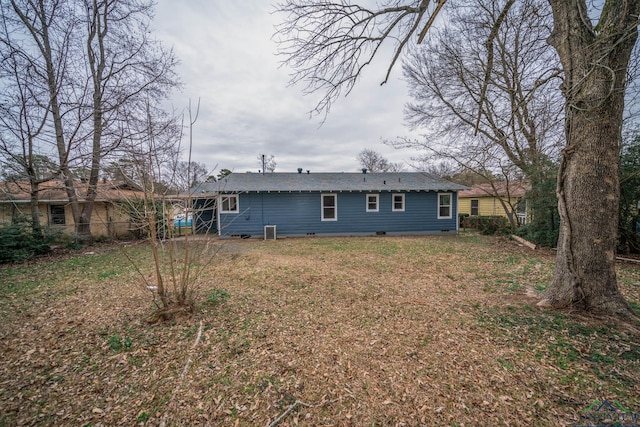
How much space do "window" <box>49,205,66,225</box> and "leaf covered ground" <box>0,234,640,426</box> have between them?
10.3m

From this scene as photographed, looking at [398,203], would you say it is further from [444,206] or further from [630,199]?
[630,199]

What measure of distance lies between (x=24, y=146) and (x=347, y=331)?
1069 cm

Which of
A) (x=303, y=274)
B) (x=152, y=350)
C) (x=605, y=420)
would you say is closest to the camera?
(x=605, y=420)

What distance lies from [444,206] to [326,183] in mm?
6631

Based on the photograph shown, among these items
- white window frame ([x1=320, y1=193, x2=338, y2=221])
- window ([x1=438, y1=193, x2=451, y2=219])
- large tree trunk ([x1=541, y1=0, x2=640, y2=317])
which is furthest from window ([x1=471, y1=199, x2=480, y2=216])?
large tree trunk ([x1=541, y1=0, x2=640, y2=317])

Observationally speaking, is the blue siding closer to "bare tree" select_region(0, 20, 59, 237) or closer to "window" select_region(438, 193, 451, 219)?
"window" select_region(438, 193, 451, 219)

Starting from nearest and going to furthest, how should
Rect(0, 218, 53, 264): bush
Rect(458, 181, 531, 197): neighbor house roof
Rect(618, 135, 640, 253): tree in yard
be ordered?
Rect(618, 135, 640, 253): tree in yard < Rect(0, 218, 53, 264): bush < Rect(458, 181, 531, 197): neighbor house roof

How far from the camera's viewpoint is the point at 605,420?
1.85 meters

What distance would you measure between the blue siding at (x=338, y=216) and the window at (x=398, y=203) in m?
0.19

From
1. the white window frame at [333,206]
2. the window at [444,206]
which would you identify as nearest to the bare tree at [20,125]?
the white window frame at [333,206]

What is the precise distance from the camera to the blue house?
482 inches

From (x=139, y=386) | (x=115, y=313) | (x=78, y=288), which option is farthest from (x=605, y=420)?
(x=78, y=288)

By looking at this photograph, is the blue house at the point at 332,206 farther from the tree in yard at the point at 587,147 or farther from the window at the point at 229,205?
the tree in yard at the point at 587,147

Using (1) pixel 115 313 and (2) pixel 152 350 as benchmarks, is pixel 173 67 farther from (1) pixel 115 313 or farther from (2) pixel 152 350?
(2) pixel 152 350
